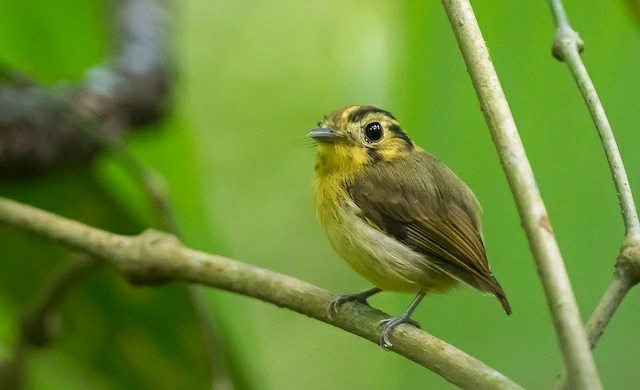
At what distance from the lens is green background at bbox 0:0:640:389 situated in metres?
1.87

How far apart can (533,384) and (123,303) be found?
1173mm

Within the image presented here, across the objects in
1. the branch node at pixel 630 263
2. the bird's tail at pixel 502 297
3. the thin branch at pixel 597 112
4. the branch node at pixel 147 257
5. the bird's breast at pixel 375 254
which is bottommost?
the branch node at pixel 147 257

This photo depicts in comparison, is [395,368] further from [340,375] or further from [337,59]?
[337,59]

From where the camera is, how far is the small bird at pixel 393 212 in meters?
1.77

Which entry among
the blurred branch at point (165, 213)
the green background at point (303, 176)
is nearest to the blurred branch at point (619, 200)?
the green background at point (303, 176)

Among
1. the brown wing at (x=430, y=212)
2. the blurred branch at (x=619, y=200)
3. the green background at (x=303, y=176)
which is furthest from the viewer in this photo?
the green background at (x=303, y=176)

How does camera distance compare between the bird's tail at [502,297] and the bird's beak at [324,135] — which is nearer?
the bird's tail at [502,297]

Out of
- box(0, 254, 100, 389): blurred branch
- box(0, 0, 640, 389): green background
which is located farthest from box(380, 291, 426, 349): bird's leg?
box(0, 254, 100, 389): blurred branch

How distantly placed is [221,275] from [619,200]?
833mm

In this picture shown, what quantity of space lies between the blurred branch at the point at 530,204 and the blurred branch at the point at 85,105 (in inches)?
55.9

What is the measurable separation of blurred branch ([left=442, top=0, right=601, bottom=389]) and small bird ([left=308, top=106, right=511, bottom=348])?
0.60m

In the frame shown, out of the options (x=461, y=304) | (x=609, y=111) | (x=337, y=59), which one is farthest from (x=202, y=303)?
(x=337, y=59)

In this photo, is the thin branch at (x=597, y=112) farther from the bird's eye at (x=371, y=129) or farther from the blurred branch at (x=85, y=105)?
the blurred branch at (x=85, y=105)

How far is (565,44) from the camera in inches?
57.1
